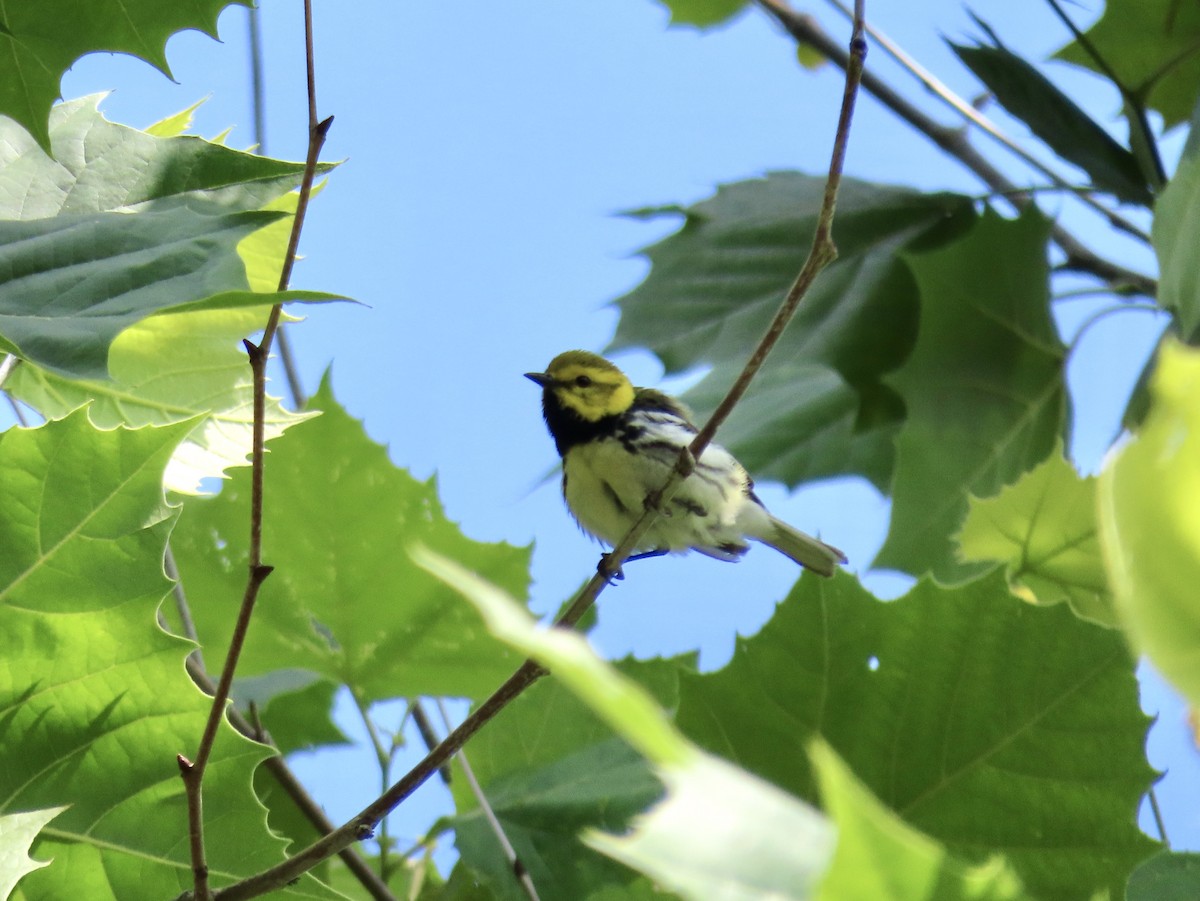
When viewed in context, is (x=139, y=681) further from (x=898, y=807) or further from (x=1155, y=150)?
(x=1155, y=150)

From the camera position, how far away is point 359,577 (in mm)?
1835

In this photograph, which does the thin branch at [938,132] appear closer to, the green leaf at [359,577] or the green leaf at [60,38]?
the green leaf at [359,577]

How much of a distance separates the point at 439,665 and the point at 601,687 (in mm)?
1474

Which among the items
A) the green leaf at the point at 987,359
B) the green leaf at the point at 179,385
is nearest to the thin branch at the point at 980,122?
the green leaf at the point at 987,359

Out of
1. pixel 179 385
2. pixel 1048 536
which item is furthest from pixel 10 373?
pixel 1048 536

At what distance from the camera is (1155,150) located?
7.10 ft

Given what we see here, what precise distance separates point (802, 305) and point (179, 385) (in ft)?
4.44

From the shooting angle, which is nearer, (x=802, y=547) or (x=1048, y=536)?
(x=1048, y=536)

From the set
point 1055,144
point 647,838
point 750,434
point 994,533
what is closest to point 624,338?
point 750,434

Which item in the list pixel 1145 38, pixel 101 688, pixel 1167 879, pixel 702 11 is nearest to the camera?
pixel 1167 879

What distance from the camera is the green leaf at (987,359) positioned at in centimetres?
230

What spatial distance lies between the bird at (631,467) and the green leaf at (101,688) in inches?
50.7

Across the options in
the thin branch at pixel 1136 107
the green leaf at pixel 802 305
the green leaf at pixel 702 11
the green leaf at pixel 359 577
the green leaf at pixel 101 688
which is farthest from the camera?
the green leaf at pixel 702 11

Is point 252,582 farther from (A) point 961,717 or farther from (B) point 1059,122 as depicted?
(B) point 1059,122
